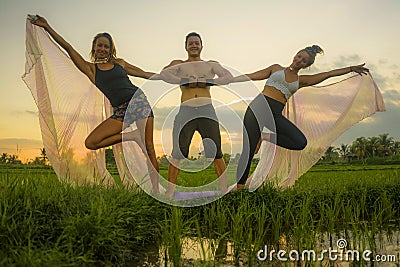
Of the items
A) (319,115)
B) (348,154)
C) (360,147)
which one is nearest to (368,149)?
(360,147)

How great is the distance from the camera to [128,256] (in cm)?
346

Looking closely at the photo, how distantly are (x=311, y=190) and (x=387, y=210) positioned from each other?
3.32 ft

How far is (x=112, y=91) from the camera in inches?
219

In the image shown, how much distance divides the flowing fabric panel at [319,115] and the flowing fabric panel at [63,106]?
2652 mm

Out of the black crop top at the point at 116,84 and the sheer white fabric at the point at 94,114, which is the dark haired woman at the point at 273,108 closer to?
the sheer white fabric at the point at 94,114

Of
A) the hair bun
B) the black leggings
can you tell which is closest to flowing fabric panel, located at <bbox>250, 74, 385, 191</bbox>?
the black leggings

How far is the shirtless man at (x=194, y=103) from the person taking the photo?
536cm

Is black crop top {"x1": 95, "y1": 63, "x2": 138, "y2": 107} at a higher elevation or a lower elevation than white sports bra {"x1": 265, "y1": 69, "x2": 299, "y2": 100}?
lower

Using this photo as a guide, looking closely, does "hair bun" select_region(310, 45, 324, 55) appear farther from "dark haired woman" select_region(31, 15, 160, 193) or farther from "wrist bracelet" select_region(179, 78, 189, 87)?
"dark haired woman" select_region(31, 15, 160, 193)

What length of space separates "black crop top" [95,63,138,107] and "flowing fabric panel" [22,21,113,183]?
0.72 m

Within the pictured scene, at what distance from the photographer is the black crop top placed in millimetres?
5520

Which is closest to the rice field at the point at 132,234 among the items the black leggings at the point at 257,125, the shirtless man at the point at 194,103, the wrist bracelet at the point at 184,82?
the shirtless man at the point at 194,103

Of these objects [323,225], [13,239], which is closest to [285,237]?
[323,225]

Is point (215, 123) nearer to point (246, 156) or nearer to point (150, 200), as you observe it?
point (246, 156)
